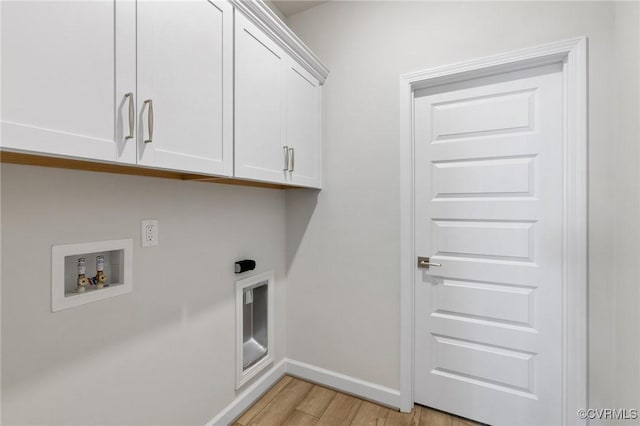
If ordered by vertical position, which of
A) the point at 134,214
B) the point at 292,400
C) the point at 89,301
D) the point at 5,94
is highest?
the point at 5,94

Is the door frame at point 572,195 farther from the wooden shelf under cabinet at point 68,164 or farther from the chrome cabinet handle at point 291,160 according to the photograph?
the wooden shelf under cabinet at point 68,164

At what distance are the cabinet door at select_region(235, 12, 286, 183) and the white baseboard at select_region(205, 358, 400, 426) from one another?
1360 mm

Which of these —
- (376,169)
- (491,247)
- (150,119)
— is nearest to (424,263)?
(491,247)

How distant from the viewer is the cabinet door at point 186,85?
97cm

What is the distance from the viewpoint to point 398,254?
6.27 ft

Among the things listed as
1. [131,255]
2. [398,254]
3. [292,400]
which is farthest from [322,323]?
[131,255]

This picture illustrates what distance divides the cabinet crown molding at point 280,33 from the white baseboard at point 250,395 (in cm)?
209

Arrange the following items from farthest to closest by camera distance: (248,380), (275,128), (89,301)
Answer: (248,380) < (275,128) < (89,301)

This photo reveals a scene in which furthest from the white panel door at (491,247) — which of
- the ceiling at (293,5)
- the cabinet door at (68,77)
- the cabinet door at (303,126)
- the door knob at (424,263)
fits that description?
the cabinet door at (68,77)

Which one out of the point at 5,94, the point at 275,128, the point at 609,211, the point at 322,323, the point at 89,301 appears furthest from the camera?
the point at 322,323

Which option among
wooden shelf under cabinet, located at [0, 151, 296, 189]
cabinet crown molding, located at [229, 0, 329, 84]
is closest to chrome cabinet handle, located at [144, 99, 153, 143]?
wooden shelf under cabinet, located at [0, 151, 296, 189]

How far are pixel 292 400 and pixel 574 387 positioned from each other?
158 cm

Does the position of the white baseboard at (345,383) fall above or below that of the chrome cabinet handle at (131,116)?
below

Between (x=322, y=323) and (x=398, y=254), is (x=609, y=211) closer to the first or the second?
(x=398, y=254)
